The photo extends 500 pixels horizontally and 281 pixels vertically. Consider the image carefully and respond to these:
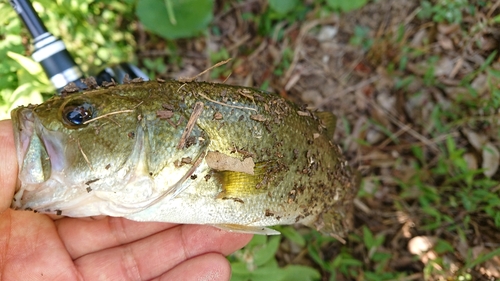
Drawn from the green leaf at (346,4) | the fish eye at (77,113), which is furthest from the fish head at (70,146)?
the green leaf at (346,4)

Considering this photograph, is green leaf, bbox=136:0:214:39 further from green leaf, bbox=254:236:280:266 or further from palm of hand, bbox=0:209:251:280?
green leaf, bbox=254:236:280:266

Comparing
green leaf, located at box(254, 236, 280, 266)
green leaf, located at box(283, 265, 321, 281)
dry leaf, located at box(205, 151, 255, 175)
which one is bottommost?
green leaf, located at box(283, 265, 321, 281)

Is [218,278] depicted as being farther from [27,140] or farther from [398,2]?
[398,2]

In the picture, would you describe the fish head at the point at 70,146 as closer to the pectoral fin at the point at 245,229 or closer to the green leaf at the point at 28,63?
the pectoral fin at the point at 245,229

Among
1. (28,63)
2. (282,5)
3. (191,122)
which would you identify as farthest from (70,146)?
(282,5)

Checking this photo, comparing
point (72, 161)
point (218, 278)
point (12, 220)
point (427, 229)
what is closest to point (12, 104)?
point (12, 220)

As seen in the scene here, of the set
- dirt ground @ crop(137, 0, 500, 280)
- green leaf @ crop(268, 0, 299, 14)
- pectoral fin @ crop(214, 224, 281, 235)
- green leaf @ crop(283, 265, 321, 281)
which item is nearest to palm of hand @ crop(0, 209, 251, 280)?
pectoral fin @ crop(214, 224, 281, 235)

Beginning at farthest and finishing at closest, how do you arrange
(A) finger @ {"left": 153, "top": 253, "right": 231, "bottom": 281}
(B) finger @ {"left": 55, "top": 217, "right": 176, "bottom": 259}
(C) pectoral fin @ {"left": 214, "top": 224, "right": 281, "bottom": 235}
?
(B) finger @ {"left": 55, "top": 217, "right": 176, "bottom": 259}
(A) finger @ {"left": 153, "top": 253, "right": 231, "bottom": 281}
(C) pectoral fin @ {"left": 214, "top": 224, "right": 281, "bottom": 235}
